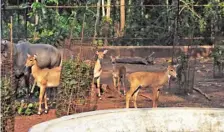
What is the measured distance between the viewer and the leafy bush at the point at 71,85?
25.7ft

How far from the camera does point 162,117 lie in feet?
14.9

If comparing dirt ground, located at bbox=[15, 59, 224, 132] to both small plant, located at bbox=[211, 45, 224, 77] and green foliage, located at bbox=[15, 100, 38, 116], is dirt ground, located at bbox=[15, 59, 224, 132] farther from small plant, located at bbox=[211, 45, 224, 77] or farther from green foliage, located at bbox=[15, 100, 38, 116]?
small plant, located at bbox=[211, 45, 224, 77]

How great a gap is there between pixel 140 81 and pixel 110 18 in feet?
39.3

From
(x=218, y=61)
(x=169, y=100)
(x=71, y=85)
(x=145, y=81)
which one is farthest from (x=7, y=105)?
(x=218, y=61)

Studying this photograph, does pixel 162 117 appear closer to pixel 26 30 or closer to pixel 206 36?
pixel 26 30

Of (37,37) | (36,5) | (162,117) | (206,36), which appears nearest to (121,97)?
(162,117)

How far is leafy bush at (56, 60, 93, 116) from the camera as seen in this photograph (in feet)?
25.7

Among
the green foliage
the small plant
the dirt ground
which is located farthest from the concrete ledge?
the small plant

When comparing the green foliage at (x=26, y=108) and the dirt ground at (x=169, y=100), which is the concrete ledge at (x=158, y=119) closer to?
the dirt ground at (x=169, y=100)

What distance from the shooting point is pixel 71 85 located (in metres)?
7.84

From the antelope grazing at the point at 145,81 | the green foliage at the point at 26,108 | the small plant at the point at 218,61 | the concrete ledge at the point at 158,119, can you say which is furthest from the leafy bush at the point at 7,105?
the small plant at the point at 218,61

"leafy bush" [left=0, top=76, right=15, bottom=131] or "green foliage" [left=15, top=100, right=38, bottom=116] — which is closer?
"leafy bush" [left=0, top=76, right=15, bottom=131]

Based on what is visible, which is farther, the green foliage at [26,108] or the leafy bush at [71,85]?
the green foliage at [26,108]

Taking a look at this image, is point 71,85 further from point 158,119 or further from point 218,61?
point 218,61
